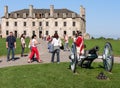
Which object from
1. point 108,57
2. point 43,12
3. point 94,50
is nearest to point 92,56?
point 94,50

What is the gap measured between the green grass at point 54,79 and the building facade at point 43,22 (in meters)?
88.8

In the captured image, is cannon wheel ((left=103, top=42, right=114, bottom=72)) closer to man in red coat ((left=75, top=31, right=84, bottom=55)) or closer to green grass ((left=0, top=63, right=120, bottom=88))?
green grass ((left=0, top=63, right=120, bottom=88))

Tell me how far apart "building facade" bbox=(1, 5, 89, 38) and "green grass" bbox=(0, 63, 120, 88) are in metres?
88.8

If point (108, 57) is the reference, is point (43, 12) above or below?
above

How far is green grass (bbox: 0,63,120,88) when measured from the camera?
13.1 metres

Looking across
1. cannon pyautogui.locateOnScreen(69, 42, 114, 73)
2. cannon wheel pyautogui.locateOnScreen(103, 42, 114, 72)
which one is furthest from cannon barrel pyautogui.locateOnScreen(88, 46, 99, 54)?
cannon wheel pyautogui.locateOnScreen(103, 42, 114, 72)

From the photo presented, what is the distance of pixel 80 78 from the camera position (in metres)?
14.3

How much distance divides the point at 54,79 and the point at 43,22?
310 ft

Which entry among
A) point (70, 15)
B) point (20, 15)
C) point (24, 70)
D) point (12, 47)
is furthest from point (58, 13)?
point (24, 70)

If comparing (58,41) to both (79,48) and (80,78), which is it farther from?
(80,78)

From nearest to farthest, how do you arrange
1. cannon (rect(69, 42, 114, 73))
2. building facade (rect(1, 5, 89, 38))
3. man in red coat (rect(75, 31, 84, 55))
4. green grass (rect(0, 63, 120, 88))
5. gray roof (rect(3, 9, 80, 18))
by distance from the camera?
1. green grass (rect(0, 63, 120, 88))
2. cannon (rect(69, 42, 114, 73))
3. man in red coat (rect(75, 31, 84, 55))
4. building facade (rect(1, 5, 89, 38))
5. gray roof (rect(3, 9, 80, 18))

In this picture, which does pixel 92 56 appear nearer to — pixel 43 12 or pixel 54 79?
pixel 54 79

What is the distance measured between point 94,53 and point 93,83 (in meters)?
3.10

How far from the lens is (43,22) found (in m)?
108
